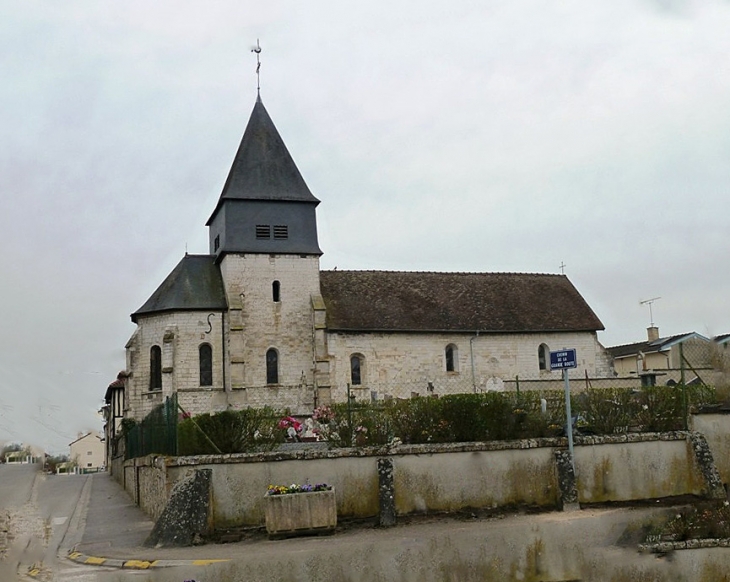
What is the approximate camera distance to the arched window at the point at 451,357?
4028 cm

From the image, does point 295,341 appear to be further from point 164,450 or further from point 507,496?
point 507,496

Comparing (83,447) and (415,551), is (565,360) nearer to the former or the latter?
(415,551)

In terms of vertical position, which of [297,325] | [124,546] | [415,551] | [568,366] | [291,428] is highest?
[297,325]

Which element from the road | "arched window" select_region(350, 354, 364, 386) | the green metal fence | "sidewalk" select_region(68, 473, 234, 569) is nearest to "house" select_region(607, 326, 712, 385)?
"arched window" select_region(350, 354, 364, 386)

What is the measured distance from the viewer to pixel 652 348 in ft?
175

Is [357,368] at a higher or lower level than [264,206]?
lower

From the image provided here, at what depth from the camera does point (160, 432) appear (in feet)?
52.4

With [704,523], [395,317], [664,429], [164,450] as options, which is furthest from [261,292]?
[704,523]

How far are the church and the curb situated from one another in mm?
24146

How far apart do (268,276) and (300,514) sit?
2753cm

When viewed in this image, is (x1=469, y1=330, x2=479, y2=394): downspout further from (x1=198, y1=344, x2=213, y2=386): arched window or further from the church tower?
(x1=198, y1=344, x2=213, y2=386): arched window

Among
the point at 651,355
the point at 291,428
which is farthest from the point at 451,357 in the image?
the point at 291,428

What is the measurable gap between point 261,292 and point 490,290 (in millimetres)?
12949

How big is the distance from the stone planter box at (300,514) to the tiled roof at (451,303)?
2626 centimetres
